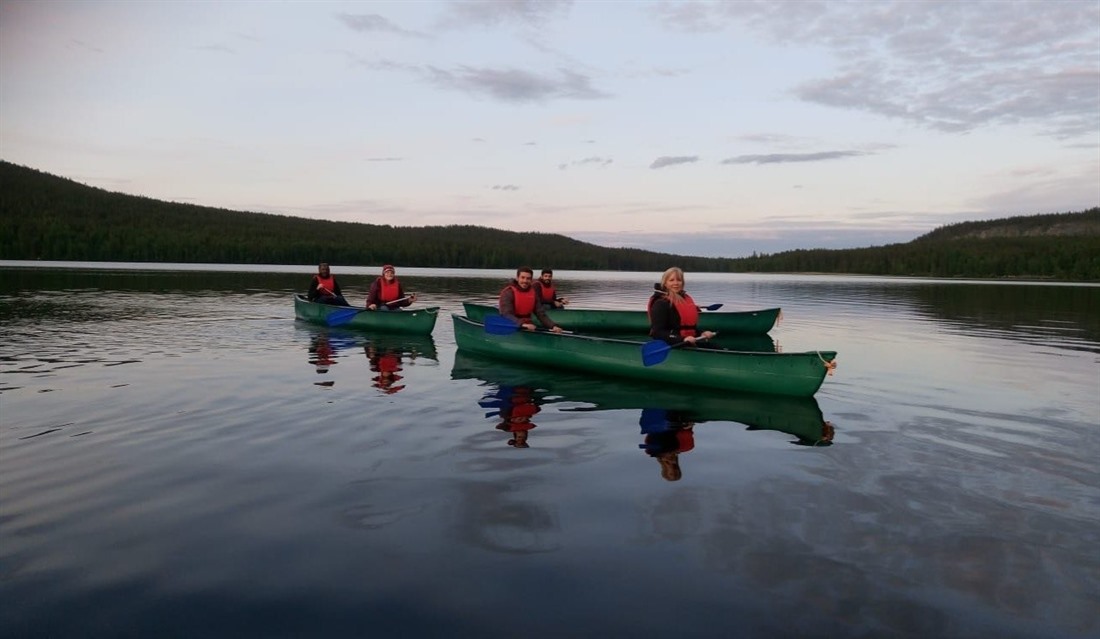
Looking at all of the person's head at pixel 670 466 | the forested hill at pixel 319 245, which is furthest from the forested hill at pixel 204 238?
the person's head at pixel 670 466

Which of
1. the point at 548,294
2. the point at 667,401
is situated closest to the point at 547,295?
the point at 548,294

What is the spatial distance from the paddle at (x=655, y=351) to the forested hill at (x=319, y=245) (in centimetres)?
9512

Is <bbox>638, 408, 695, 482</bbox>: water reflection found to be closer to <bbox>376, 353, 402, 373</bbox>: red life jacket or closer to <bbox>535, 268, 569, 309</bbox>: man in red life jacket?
<bbox>376, 353, 402, 373</bbox>: red life jacket

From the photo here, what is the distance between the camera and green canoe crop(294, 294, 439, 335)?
18.6 meters

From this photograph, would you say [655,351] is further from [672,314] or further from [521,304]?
[521,304]

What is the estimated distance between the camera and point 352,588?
4.63 meters

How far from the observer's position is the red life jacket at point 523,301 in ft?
49.3

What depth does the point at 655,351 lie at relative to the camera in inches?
460

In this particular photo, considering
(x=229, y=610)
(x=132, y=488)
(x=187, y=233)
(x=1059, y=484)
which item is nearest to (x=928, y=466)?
(x=1059, y=484)

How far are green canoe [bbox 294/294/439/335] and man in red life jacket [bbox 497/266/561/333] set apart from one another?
3549 mm

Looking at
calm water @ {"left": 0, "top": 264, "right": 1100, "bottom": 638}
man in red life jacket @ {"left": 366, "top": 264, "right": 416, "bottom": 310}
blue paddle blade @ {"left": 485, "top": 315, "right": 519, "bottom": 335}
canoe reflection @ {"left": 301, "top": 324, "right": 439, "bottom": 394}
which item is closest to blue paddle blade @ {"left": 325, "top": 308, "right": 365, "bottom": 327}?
canoe reflection @ {"left": 301, "top": 324, "right": 439, "bottom": 394}

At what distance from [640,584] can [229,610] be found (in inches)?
105

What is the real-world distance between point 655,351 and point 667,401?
94 centimetres

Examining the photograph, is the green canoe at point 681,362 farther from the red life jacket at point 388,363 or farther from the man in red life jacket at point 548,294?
the man in red life jacket at point 548,294
